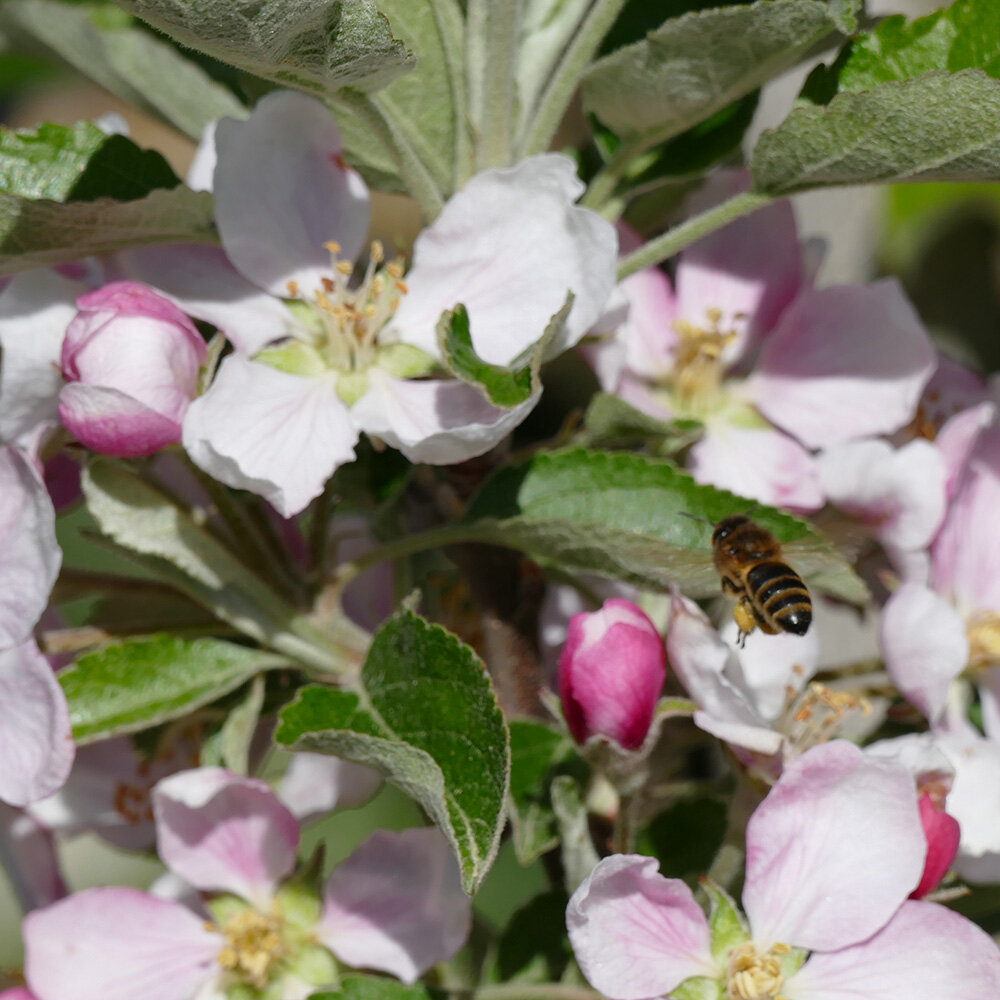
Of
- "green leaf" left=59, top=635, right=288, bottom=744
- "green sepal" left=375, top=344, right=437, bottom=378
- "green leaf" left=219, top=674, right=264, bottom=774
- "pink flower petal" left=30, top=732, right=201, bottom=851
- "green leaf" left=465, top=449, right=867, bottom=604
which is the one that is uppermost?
"green sepal" left=375, top=344, right=437, bottom=378

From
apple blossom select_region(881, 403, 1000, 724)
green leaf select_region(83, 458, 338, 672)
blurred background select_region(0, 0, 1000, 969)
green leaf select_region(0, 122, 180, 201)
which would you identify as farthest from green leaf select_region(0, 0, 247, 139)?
apple blossom select_region(881, 403, 1000, 724)

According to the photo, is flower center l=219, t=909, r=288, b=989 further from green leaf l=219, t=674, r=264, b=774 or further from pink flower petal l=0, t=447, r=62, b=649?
pink flower petal l=0, t=447, r=62, b=649

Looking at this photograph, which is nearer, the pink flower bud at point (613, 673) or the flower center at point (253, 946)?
the pink flower bud at point (613, 673)

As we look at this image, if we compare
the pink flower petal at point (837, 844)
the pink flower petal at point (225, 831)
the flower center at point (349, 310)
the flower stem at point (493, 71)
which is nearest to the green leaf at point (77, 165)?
the flower center at point (349, 310)

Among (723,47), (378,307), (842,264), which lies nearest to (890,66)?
(723,47)

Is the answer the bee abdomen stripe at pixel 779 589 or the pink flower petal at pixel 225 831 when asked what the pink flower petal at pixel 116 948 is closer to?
the pink flower petal at pixel 225 831

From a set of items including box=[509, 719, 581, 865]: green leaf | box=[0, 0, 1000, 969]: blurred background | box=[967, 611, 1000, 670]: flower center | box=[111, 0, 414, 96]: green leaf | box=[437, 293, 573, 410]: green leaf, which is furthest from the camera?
box=[0, 0, 1000, 969]: blurred background

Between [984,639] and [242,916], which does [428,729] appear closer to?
[242,916]
